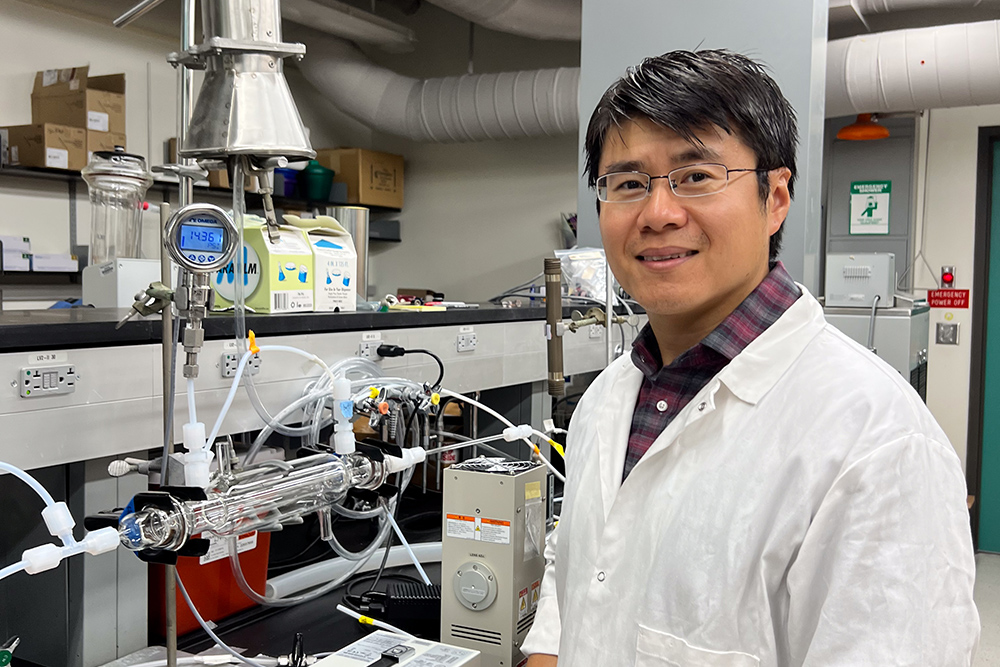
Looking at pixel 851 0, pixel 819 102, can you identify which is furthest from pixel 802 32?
pixel 851 0

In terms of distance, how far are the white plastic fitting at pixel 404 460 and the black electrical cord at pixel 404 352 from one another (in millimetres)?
345

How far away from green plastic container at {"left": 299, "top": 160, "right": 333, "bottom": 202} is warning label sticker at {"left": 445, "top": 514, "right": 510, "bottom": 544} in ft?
13.4

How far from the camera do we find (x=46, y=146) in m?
3.90

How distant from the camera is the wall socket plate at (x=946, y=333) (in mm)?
4223

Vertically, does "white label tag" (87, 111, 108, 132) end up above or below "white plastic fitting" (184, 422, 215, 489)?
above

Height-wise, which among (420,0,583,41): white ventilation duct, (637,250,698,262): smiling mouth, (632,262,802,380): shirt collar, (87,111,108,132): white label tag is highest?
(420,0,583,41): white ventilation duct

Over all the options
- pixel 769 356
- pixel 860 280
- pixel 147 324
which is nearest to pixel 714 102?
pixel 769 356

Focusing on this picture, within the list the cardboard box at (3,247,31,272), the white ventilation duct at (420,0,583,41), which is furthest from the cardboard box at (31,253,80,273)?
the white ventilation duct at (420,0,583,41)

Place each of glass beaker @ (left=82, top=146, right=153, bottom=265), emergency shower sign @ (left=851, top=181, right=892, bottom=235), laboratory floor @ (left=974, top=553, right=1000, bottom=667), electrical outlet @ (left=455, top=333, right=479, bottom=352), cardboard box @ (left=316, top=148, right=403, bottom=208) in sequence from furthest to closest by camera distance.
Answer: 1. cardboard box @ (left=316, top=148, right=403, bottom=208)
2. emergency shower sign @ (left=851, top=181, right=892, bottom=235)
3. laboratory floor @ (left=974, top=553, right=1000, bottom=667)
4. glass beaker @ (left=82, top=146, right=153, bottom=265)
5. electrical outlet @ (left=455, top=333, right=479, bottom=352)

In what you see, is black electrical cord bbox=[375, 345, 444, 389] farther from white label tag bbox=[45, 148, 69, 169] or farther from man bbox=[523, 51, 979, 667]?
white label tag bbox=[45, 148, 69, 169]

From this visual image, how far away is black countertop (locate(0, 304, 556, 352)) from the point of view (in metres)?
1.13

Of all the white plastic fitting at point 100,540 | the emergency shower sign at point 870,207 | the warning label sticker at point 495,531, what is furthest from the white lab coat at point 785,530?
the emergency shower sign at point 870,207

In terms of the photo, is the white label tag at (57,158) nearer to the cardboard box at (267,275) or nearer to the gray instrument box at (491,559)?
the cardboard box at (267,275)

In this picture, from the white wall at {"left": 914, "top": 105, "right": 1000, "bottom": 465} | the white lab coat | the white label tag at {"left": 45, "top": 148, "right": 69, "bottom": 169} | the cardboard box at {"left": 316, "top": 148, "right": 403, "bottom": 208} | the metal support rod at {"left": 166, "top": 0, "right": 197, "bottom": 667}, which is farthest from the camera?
the cardboard box at {"left": 316, "top": 148, "right": 403, "bottom": 208}
